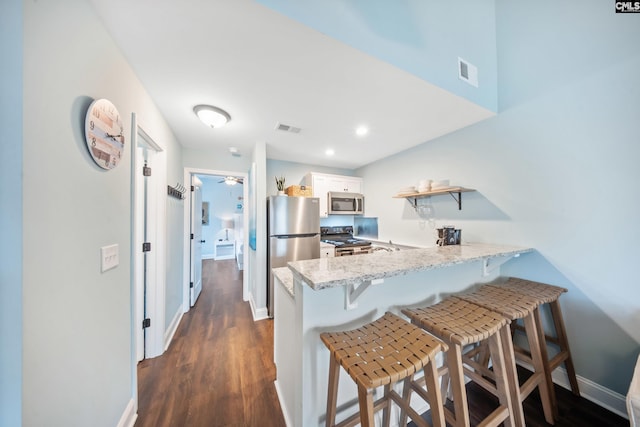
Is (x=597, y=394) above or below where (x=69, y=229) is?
below

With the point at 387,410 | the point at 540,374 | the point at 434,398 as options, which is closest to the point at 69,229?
the point at 434,398

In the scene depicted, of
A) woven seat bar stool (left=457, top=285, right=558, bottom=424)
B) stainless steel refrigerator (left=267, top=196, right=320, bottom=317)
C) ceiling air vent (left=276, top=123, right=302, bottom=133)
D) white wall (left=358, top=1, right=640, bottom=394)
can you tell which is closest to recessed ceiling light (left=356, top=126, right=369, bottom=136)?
ceiling air vent (left=276, top=123, right=302, bottom=133)

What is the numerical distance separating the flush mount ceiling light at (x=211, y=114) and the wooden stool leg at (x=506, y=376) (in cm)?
256

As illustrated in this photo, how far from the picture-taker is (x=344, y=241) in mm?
3688

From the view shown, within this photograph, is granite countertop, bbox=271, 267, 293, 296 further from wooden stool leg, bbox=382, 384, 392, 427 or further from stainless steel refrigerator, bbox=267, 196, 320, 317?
stainless steel refrigerator, bbox=267, 196, 320, 317

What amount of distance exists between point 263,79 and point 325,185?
2168 millimetres

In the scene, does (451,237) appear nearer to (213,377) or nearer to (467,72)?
(467,72)

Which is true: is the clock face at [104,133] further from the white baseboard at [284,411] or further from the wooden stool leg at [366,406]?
the white baseboard at [284,411]

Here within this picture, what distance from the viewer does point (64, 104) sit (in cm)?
83

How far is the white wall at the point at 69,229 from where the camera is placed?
2.28 ft

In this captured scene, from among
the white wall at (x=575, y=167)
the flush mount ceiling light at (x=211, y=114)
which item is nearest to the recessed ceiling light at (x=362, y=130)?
the white wall at (x=575, y=167)

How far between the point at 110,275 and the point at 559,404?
314cm

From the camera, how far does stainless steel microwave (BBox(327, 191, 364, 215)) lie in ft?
11.6

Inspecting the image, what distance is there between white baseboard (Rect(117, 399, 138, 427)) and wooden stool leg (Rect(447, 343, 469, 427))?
191 centimetres
